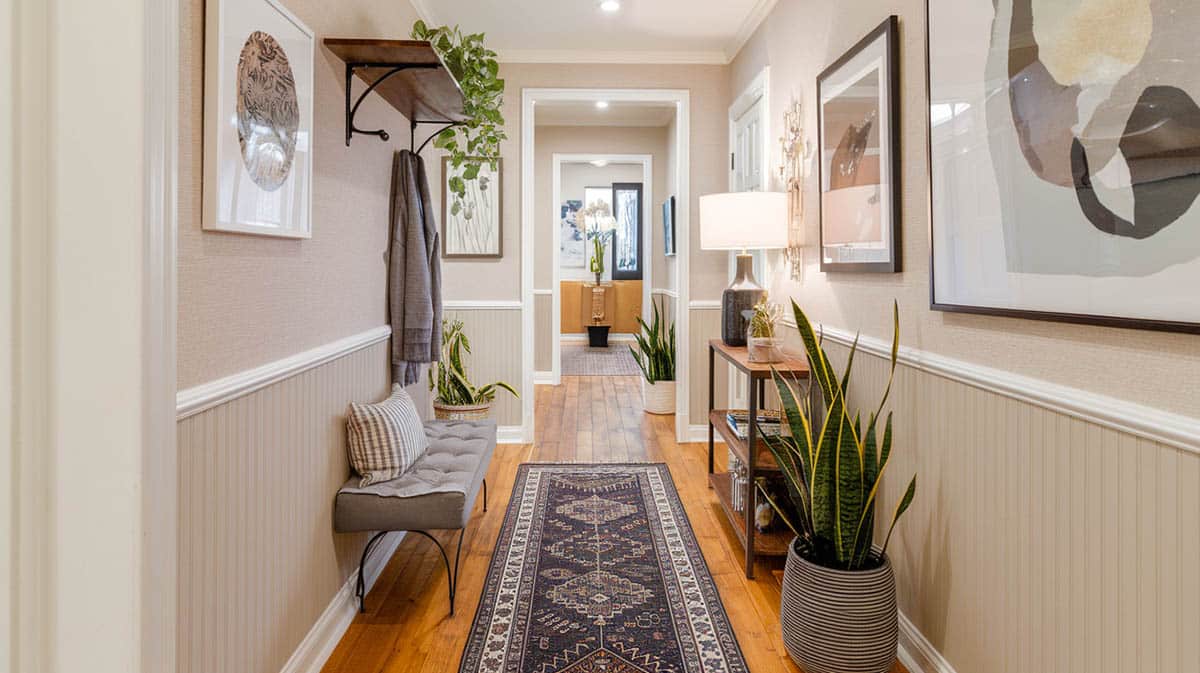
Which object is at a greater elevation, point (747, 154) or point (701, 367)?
point (747, 154)

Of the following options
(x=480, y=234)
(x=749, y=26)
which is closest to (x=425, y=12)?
(x=480, y=234)

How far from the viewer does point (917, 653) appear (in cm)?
203

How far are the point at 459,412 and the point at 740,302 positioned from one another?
1689mm

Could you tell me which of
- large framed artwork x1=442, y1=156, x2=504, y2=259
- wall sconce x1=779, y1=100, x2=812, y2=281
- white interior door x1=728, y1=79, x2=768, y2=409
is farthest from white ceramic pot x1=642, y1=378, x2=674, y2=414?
wall sconce x1=779, y1=100, x2=812, y2=281

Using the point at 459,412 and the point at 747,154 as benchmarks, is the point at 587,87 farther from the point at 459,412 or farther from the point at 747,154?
the point at 459,412

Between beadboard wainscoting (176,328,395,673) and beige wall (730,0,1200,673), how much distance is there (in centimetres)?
171

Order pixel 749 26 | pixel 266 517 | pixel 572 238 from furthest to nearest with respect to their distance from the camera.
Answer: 1. pixel 572 238
2. pixel 749 26
3. pixel 266 517

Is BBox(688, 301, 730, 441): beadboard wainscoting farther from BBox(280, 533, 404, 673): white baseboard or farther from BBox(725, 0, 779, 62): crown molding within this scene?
BBox(280, 533, 404, 673): white baseboard

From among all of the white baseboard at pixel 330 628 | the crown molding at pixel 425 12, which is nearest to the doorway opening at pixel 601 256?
the crown molding at pixel 425 12

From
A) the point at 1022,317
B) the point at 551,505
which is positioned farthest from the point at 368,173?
the point at 1022,317

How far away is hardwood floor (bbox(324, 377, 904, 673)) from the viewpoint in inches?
82.9

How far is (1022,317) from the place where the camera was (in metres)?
1.51

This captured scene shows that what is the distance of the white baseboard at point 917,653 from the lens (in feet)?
6.29

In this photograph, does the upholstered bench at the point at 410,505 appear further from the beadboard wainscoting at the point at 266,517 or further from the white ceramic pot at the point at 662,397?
the white ceramic pot at the point at 662,397
